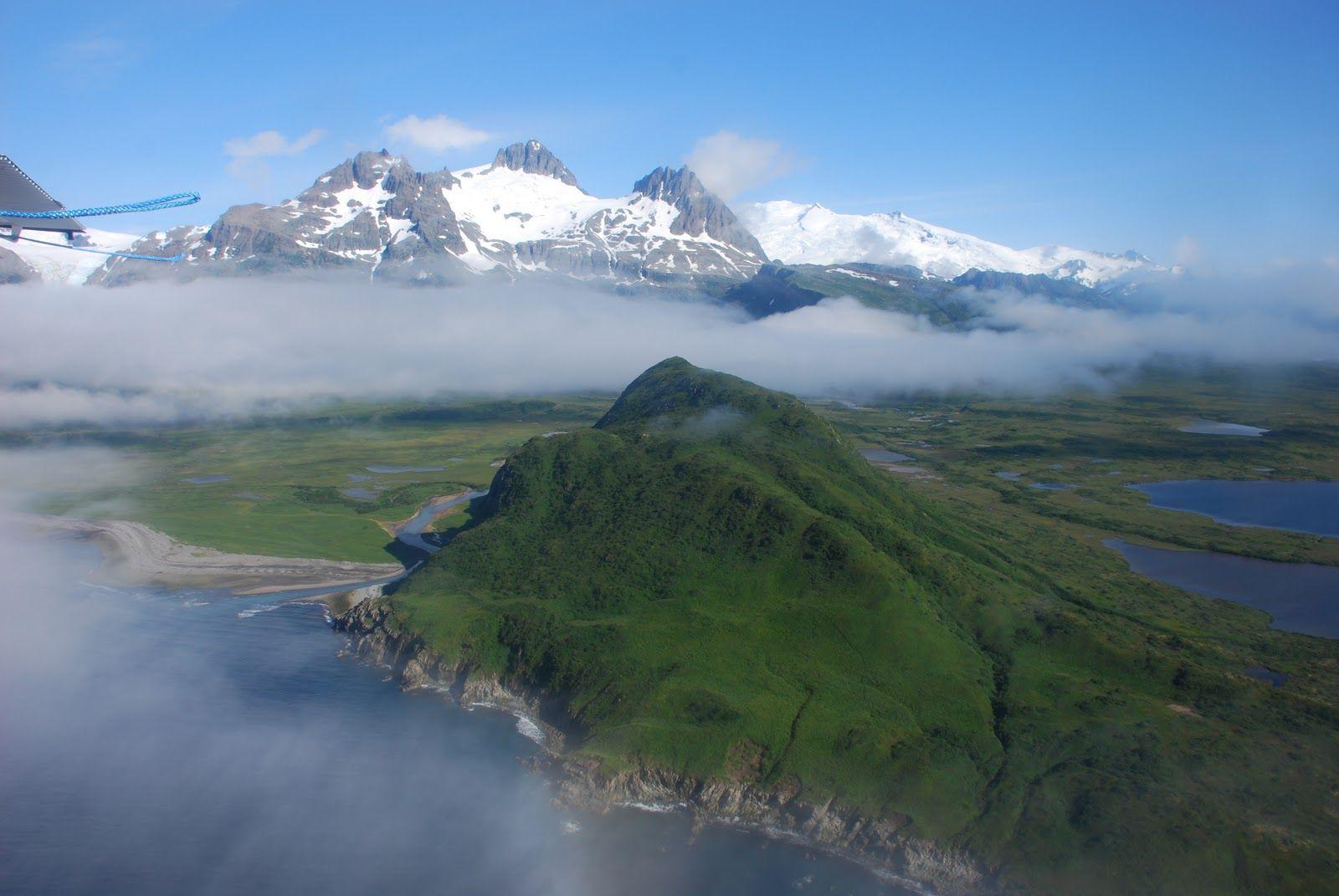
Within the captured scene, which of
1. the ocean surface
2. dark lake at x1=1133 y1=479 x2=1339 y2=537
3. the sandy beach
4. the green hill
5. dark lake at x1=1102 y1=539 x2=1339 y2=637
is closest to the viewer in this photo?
the ocean surface

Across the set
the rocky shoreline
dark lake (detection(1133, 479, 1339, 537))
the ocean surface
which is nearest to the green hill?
the rocky shoreline

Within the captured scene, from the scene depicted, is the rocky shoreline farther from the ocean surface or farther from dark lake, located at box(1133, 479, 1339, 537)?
dark lake, located at box(1133, 479, 1339, 537)

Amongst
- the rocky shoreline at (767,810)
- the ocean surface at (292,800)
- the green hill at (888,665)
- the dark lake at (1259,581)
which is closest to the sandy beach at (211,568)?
the green hill at (888,665)

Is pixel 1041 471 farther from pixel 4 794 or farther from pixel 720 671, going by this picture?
pixel 4 794

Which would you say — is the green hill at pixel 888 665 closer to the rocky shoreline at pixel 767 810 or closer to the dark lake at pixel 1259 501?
the rocky shoreline at pixel 767 810

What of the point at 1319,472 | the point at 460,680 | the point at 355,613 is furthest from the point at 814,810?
the point at 1319,472

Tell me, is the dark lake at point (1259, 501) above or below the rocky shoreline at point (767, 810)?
above

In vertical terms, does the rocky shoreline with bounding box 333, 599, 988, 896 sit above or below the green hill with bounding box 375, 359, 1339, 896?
below
